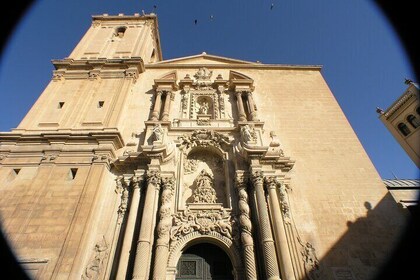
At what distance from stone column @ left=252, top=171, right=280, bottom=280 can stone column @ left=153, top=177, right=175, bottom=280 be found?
10.0 ft

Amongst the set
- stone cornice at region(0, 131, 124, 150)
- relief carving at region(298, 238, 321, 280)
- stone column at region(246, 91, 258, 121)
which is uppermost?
stone column at region(246, 91, 258, 121)

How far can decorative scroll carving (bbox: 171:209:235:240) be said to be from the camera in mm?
8393

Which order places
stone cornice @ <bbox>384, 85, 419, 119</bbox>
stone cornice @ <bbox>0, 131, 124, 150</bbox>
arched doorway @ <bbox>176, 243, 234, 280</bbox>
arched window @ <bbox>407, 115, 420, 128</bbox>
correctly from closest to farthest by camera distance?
1. arched doorway @ <bbox>176, 243, 234, 280</bbox>
2. stone cornice @ <bbox>0, 131, 124, 150</bbox>
3. stone cornice @ <bbox>384, 85, 419, 119</bbox>
4. arched window @ <bbox>407, 115, 420, 128</bbox>

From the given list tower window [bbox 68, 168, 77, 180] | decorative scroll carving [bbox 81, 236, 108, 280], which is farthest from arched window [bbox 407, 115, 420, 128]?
tower window [bbox 68, 168, 77, 180]

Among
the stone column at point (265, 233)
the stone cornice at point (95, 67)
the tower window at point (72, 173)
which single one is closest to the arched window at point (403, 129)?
the stone column at point (265, 233)

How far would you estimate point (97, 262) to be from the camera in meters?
7.70

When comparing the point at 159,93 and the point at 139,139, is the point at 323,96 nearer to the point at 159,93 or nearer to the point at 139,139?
the point at 159,93

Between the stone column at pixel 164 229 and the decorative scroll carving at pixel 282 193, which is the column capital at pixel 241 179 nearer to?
the decorative scroll carving at pixel 282 193

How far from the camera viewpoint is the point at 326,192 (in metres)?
9.71

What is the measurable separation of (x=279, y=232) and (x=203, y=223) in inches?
100

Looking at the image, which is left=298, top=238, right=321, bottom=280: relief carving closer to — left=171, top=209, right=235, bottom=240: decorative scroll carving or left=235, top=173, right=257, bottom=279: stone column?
left=235, top=173, right=257, bottom=279: stone column

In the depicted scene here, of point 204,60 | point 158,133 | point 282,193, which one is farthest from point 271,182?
point 204,60

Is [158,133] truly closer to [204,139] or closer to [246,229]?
[204,139]

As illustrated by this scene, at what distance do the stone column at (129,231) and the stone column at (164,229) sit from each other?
2.99ft
